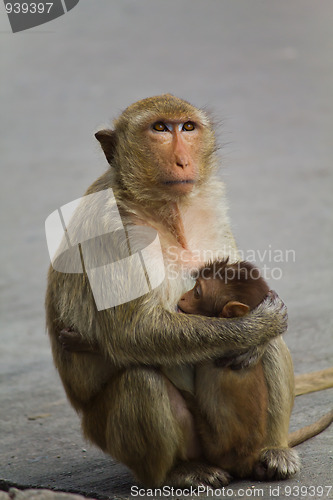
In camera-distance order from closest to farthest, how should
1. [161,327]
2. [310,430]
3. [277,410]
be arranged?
[161,327]
[277,410]
[310,430]

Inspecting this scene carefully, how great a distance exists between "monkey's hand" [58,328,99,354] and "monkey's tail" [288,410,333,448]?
130 centimetres

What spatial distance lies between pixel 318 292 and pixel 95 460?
3364 mm

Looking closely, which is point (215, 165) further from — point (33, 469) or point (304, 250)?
point (304, 250)

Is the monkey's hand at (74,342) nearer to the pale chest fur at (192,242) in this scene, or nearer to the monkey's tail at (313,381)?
the pale chest fur at (192,242)

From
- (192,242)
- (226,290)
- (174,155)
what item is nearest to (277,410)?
(226,290)

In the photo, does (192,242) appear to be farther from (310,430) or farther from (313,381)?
(313,381)

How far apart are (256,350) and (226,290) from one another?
324 mm

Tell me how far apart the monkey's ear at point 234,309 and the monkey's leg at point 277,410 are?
0.94 feet

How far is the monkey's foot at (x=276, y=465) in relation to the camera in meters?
3.71

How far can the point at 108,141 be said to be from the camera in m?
4.05

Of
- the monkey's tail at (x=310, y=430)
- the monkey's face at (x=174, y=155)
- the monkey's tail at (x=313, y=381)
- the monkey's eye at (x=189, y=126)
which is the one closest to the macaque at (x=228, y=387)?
the monkey's face at (x=174, y=155)

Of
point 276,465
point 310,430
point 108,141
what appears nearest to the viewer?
point 276,465

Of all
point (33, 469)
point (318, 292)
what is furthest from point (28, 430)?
point (318, 292)

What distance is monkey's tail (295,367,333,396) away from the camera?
17.1ft
